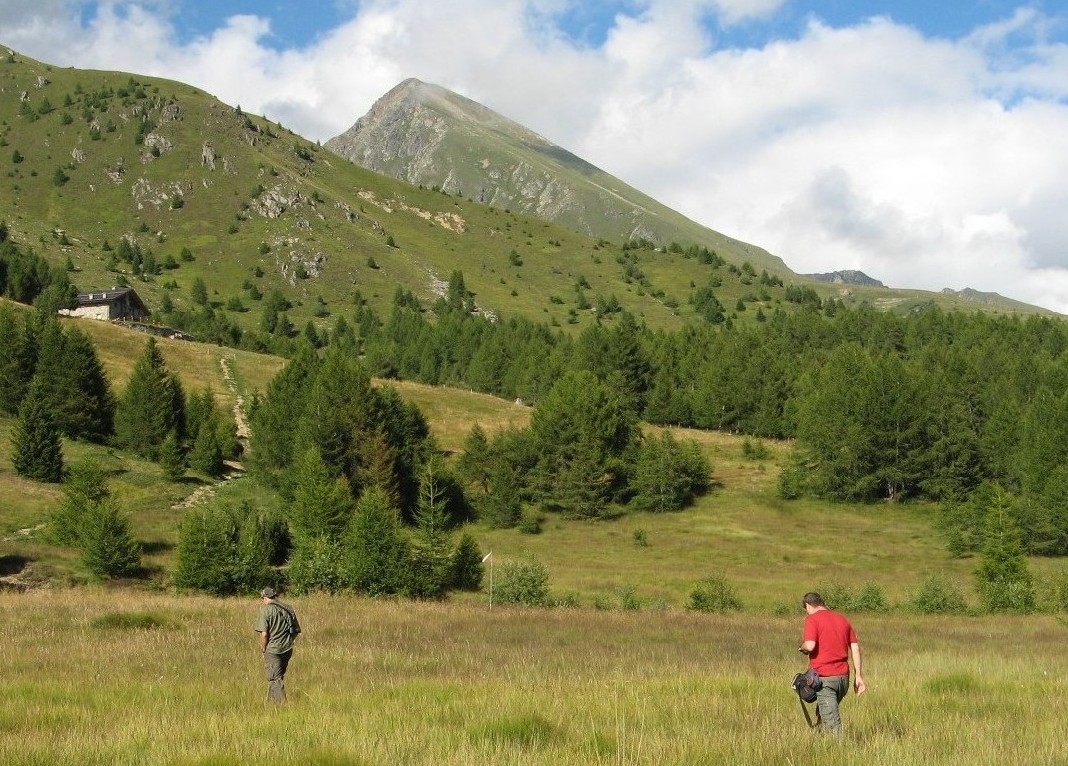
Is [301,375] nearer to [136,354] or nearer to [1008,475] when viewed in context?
[136,354]

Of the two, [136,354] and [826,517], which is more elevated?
[136,354]

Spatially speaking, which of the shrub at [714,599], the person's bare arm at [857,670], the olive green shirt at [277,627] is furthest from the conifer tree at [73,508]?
the person's bare arm at [857,670]

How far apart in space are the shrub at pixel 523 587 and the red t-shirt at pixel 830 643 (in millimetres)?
27342

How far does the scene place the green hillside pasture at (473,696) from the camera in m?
8.34

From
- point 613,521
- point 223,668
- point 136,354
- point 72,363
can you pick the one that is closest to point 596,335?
point 613,521

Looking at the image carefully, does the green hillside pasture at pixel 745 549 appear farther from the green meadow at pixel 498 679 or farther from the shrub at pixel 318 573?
the shrub at pixel 318 573

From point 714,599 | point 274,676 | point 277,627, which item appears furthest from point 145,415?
point 274,676

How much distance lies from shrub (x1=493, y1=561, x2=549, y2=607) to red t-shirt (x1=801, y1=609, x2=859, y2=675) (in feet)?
89.7

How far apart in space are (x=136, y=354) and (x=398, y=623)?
89.9 m

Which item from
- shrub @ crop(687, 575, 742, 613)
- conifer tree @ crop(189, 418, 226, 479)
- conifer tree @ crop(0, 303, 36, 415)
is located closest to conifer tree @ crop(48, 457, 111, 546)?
conifer tree @ crop(189, 418, 226, 479)

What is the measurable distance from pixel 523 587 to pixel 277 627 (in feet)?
84.3

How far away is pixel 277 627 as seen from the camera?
12.2 metres

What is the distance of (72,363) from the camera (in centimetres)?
6800

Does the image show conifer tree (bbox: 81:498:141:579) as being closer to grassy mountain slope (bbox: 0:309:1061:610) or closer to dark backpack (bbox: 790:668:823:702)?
grassy mountain slope (bbox: 0:309:1061:610)
